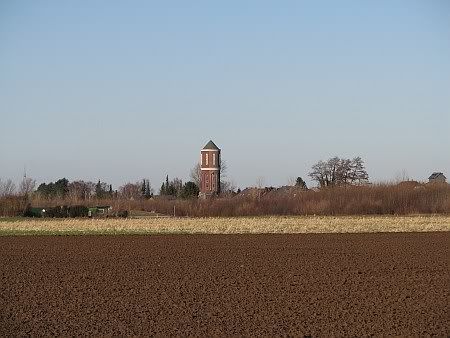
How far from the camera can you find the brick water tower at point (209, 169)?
128 meters

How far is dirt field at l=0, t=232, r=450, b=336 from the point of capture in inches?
578

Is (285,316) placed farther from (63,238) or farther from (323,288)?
(63,238)

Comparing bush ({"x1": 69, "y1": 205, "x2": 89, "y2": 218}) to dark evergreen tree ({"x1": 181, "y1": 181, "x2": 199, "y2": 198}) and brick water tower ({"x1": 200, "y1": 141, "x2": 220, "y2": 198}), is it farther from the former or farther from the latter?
brick water tower ({"x1": 200, "y1": 141, "x2": 220, "y2": 198})

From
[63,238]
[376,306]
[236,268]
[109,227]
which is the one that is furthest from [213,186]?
[376,306]

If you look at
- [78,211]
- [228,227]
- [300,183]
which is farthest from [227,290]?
[300,183]

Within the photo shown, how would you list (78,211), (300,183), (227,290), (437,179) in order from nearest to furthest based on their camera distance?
(227,290) → (78,211) → (437,179) → (300,183)

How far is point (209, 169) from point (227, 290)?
109623 millimetres

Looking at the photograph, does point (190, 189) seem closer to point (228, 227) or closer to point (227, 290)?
point (228, 227)

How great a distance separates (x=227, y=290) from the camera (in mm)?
19453

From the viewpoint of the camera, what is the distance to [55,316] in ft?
51.5

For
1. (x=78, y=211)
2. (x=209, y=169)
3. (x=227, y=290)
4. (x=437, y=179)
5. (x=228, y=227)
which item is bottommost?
(x=227, y=290)

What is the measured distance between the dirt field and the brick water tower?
9270 centimetres

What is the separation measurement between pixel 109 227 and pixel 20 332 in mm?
37953

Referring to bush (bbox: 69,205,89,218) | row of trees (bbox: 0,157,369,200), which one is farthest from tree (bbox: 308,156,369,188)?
bush (bbox: 69,205,89,218)
